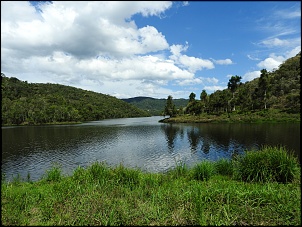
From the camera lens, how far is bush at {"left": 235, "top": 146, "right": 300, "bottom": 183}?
13136 mm

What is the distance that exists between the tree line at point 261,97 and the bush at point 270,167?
292ft

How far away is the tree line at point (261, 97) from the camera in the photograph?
100 meters

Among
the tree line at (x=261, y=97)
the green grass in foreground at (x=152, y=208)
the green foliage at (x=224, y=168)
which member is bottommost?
the green foliage at (x=224, y=168)

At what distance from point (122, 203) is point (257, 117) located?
315 ft

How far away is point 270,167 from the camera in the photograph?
13.6m

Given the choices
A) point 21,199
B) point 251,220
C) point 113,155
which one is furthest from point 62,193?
point 113,155

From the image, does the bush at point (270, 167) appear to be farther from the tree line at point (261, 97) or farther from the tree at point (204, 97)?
the tree at point (204, 97)

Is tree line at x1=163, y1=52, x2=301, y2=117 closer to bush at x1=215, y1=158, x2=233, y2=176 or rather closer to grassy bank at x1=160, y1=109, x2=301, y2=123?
grassy bank at x1=160, y1=109, x2=301, y2=123

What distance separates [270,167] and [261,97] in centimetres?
11498

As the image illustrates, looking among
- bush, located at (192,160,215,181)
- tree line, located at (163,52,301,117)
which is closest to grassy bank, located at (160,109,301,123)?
tree line, located at (163,52,301,117)

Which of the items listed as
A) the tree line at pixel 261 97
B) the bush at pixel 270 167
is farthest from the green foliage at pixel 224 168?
the tree line at pixel 261 97

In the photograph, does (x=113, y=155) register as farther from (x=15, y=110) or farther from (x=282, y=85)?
(x=15, y=110)

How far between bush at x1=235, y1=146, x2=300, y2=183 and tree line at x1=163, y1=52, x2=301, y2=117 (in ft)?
292

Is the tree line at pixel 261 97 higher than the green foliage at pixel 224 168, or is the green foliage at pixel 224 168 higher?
the tree line at pixel 261 97
